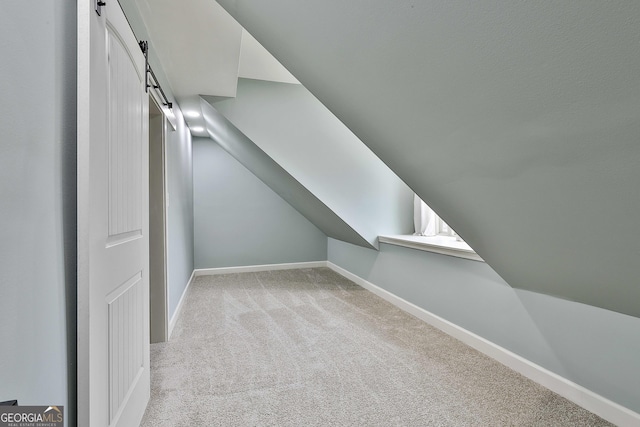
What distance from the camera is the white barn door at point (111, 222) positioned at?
1.01m

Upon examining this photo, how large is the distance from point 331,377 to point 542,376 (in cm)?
128

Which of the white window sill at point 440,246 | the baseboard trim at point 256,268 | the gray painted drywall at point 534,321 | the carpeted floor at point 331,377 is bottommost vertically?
the carpeted floor at point 331,377

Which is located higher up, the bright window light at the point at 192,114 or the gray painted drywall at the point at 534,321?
the bright window light at the point at 192,114

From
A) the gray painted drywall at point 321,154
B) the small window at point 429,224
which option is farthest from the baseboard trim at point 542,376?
the gray painted drywall at point 321,154

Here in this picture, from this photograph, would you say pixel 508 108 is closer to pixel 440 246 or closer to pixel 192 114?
pixel 440 246

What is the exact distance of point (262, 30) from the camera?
1671 mm

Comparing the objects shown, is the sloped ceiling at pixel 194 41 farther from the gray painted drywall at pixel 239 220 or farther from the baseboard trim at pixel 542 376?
the baseboard trim at pixel 542 376

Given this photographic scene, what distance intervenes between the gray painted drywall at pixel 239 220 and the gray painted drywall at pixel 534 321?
2.47 meters

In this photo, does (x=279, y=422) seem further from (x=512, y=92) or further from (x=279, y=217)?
(x=279, y=217)

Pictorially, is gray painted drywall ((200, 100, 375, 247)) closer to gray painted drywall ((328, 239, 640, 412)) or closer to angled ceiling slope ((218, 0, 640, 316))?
gray painted drywall ((328, 239, 640, 412))

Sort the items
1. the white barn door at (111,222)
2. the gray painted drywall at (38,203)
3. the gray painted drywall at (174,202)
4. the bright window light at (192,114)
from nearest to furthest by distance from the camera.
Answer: the gray painted drywall at (38,203) < the white barn door at (111,222) < the gray painted drywall at (174,202) < the bright window light at (192,114)

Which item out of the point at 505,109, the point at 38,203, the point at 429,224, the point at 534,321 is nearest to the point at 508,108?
the point at 505,109

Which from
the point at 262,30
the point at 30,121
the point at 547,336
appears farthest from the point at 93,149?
the point at 547,336

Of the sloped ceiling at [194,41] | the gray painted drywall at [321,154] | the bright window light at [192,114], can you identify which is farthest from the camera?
the bright window light at [192,114]
